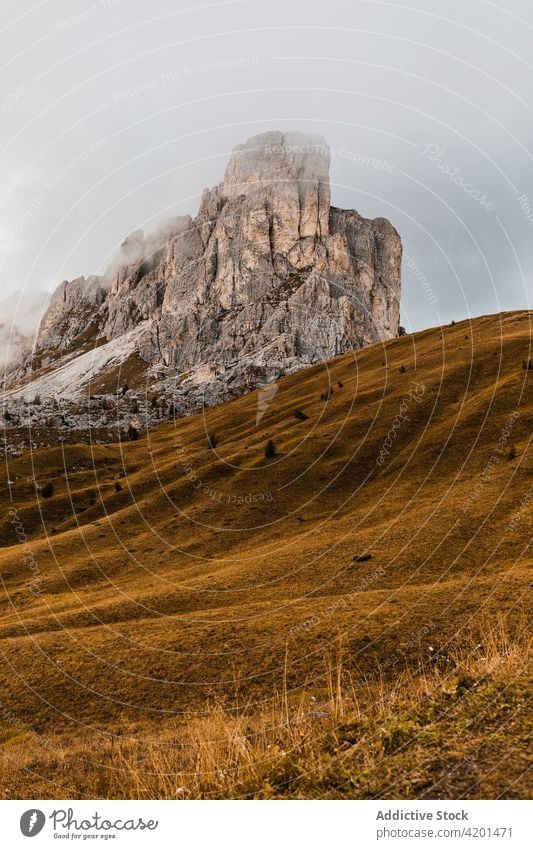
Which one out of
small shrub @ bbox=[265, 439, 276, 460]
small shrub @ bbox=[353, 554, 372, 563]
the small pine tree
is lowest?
small shrub @ bbox=[353, 554, 372, 563]

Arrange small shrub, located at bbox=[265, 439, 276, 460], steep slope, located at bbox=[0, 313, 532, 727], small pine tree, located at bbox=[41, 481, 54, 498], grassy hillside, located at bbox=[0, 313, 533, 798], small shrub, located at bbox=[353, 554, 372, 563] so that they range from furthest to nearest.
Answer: small pine tree, located at bbox=[41, 481, 54, 498]
small shrub, located at bbox=[265, 439, 276, 460]
small shrub, located at bbox=[353, 554, 372, 563]
steep slope, located at bbox=[0, 313, 532, 727]
grassy hillside, located at bbox=[0, 313, 533, 798]

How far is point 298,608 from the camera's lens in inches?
1157

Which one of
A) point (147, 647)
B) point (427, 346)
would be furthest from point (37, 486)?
point (427, 346)

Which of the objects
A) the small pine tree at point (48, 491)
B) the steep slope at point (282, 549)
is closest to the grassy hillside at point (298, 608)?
the steep slope at point (282, 549)

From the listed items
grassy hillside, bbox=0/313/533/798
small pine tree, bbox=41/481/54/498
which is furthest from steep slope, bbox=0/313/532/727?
small pine tree, bbox=41/481/54/498

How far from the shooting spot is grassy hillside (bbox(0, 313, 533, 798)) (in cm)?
969

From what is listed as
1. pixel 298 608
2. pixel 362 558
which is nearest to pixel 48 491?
pixel 362 558

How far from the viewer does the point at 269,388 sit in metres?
146

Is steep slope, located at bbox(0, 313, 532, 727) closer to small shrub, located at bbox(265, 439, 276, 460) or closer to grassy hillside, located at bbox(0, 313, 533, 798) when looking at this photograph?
grassy hillside, located at bbox(0, 313, 533, 798)

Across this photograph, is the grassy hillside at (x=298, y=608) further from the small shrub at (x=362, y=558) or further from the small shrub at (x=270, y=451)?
the small shrub at (x=270, y=451)

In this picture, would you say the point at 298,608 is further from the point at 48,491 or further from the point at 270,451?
the point at 48,491

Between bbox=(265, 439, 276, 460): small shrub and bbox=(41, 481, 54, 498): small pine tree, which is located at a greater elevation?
bbox=(265, 439, 276, 460): small shrub
